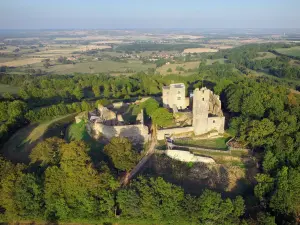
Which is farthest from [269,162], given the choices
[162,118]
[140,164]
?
[162,118]

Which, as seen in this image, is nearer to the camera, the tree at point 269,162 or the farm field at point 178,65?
the tree at point 269,162

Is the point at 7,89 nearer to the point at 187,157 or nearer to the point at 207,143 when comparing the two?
the point at 207,143

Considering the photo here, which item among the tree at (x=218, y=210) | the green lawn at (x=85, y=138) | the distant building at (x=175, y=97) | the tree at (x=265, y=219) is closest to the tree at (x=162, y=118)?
the distant building at (x=175, y=97)

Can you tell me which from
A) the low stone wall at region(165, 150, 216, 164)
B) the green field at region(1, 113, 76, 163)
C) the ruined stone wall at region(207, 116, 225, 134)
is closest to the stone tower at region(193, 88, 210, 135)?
the ruined stone wall at region(207, 116, 225, 134)

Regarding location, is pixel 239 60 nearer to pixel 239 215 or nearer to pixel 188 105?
pixel 188 105

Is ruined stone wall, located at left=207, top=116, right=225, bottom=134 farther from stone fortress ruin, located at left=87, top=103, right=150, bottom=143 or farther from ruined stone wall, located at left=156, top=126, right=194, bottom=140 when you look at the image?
stone fortress ruin, located at left=87, top=103, right=150, bottom=143

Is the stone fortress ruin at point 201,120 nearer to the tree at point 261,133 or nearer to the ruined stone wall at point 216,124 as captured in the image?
the ruined stone wall at point 216,124
